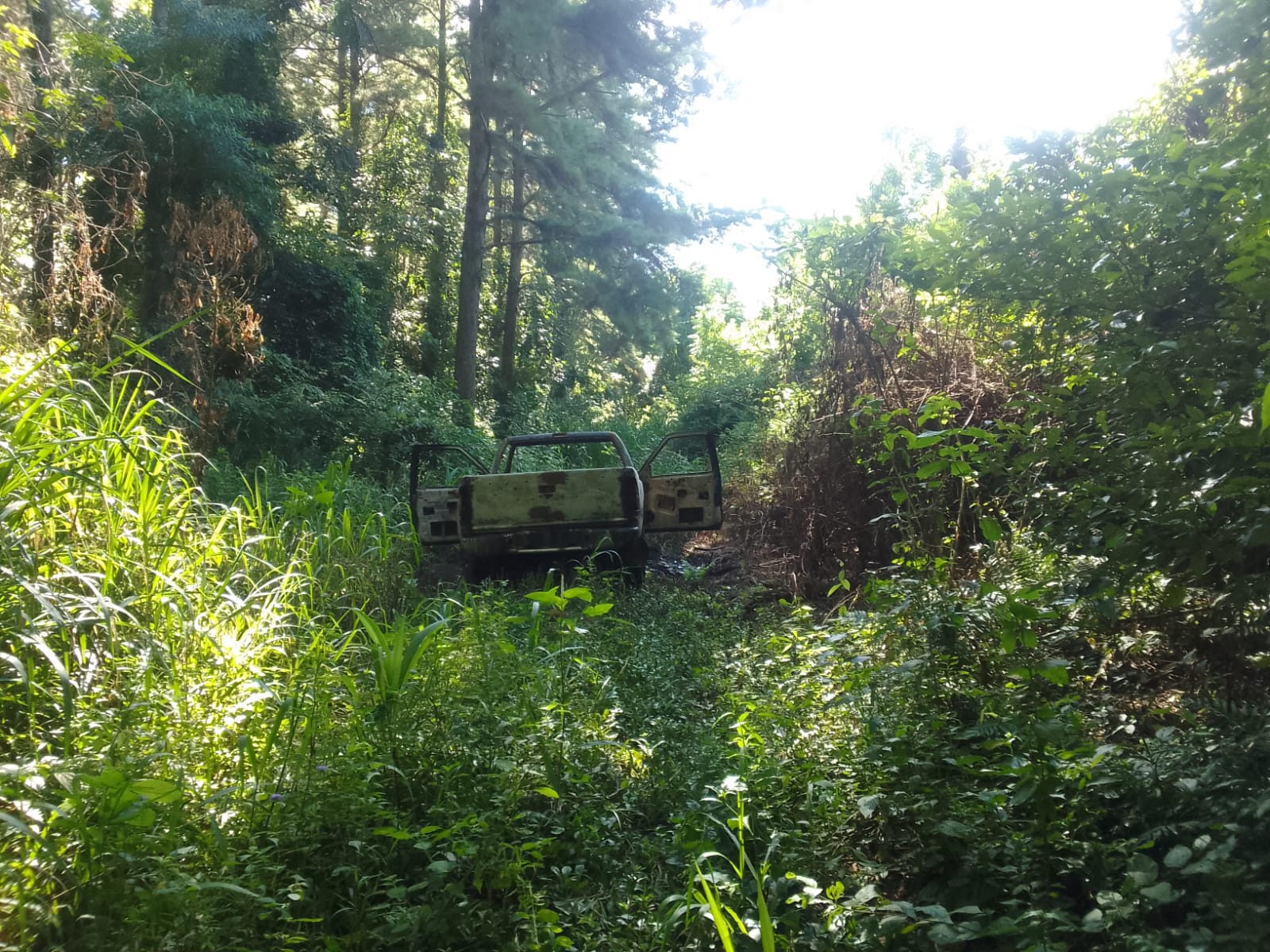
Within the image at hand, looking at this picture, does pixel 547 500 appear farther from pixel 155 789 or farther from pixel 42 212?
pixel 155 789

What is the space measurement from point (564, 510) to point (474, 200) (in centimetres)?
1185

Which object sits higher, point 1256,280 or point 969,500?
point 1256,280

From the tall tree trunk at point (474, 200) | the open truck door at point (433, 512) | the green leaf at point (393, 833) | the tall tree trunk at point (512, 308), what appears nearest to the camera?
the green leaf at point (393, 833)

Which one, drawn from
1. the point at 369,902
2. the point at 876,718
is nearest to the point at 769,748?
the point at 876,718

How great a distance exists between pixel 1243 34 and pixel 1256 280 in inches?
34.1

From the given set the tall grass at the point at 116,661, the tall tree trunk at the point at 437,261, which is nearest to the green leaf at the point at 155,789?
the tall grass at the point at 116,661

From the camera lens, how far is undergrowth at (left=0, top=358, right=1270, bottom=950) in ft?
7.07

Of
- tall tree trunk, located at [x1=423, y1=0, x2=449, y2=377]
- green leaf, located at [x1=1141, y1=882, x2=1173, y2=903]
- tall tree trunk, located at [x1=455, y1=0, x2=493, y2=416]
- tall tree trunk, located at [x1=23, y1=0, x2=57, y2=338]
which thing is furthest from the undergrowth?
tall tree trunk, located at [x1=423, y1=0, x2=449, y2=377]

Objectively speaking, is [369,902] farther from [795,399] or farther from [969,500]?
[795,399]

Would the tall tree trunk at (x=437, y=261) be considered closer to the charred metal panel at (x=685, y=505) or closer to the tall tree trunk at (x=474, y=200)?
the tall tree trunk at (x=474, y=200)

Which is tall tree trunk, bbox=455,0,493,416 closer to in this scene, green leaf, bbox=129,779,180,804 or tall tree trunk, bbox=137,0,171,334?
tall tree trunk, bbox=137,0,171,334

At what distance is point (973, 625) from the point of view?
3.65 metres

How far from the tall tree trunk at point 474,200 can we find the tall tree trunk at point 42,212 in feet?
28.7

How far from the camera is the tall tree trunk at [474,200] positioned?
51.0 ft
